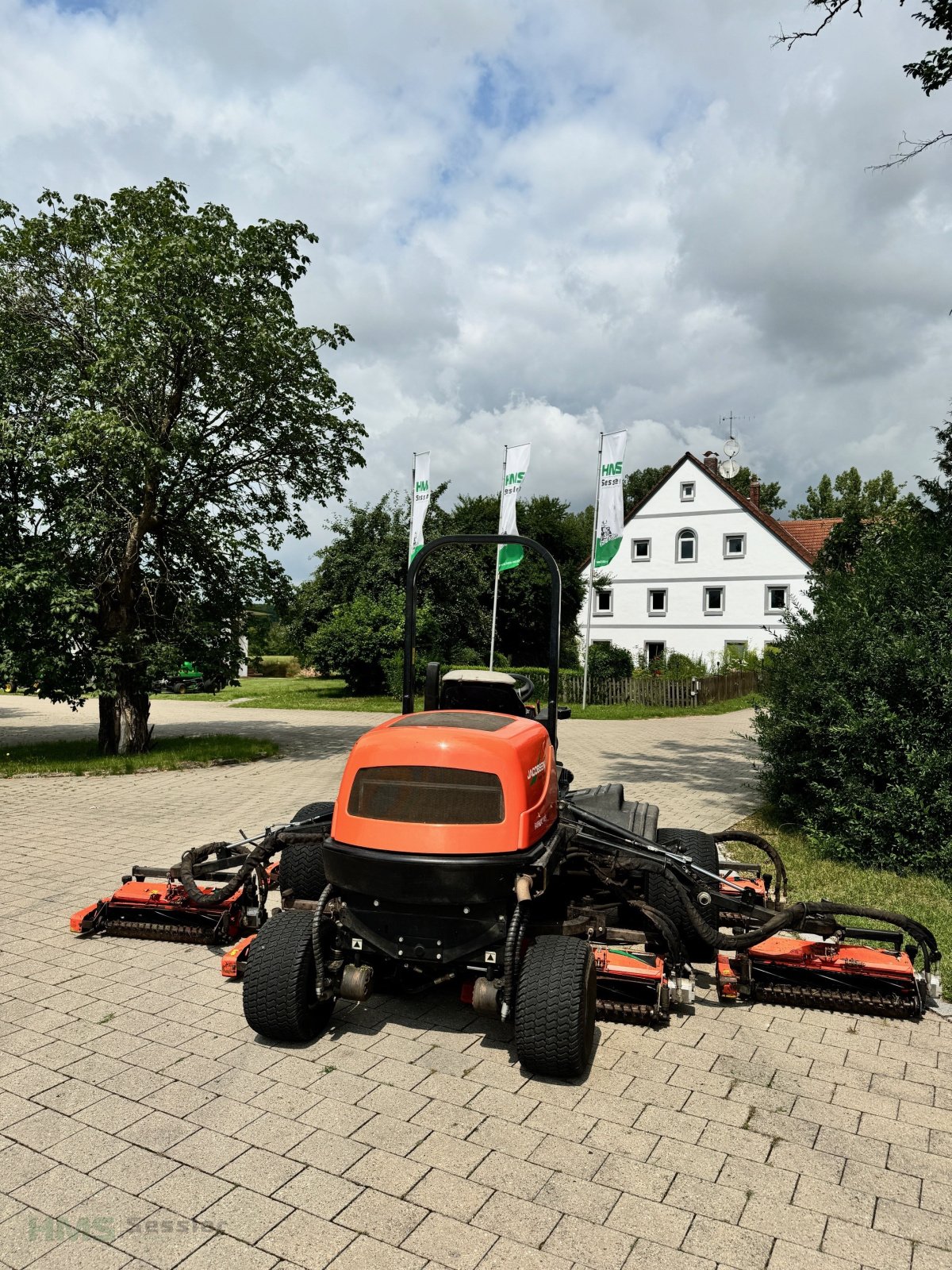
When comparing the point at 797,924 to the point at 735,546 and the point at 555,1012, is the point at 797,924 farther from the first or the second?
the point at 735,546

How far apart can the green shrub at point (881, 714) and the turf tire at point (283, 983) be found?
5.06 metres

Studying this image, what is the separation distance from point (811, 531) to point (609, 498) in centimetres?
1841

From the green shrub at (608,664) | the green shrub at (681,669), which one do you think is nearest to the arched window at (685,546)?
the green shrub at (681,669)

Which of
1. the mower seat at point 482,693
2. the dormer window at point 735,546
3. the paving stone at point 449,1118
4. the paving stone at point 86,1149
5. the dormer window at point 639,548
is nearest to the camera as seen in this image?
the paving stone at point 86,1149

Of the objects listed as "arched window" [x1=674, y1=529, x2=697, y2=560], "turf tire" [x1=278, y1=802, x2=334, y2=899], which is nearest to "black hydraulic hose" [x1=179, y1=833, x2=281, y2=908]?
"turf tire" [x1=278, y1=802, x2=334, y2=899]

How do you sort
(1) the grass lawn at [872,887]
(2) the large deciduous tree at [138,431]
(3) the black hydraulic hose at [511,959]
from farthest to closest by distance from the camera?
(2) the large deciduous tree at [138,431]
(1) the grass lawn at [872,887]
(3) the black hydraulic hose at [511,959]

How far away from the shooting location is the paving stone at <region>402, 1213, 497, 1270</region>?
259 cm

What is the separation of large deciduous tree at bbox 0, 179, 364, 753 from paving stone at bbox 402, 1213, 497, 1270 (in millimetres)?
10437

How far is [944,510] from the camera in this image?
26.5ft

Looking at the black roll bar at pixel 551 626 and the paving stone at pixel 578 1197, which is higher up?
the black roll bar at pixel 551 626

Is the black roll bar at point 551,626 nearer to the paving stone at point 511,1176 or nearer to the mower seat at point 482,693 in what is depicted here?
the mower seat at point 482,693

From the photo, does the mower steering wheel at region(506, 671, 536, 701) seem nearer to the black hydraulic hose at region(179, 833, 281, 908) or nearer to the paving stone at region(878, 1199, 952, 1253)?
the black hydraulic hose at region(179, 833, 281, 908)

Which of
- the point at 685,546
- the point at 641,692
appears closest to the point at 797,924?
the point at 641,692

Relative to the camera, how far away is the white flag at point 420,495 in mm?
20406
